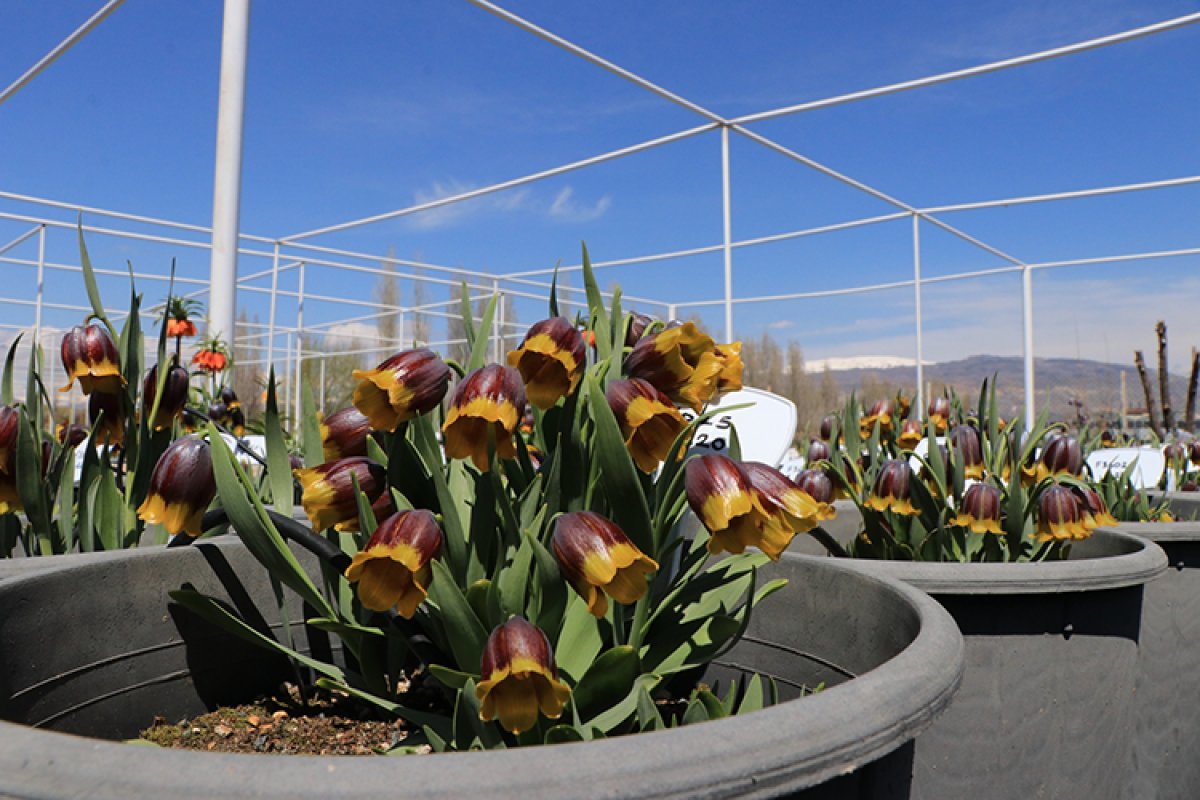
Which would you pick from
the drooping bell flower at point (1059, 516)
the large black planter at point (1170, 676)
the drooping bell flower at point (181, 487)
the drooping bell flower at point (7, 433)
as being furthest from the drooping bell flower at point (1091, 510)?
the drooping bell flower at point (7, 433)

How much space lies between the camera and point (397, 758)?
0.36 m

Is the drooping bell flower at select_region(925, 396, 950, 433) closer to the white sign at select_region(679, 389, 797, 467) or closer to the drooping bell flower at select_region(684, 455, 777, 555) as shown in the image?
the white sign at select_region(679, 389, 797, 467)

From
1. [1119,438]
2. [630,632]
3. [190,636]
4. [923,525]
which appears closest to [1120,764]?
[923,525]

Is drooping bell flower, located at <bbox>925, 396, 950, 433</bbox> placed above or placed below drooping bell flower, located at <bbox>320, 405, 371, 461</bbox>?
above

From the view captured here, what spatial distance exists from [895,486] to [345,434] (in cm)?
84

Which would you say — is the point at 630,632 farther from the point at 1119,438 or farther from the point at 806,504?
the point at 1119,438

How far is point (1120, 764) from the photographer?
40.5 inches

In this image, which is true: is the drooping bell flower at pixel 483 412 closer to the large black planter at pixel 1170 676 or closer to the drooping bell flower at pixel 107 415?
the drooping bell flower at pixel 107 415

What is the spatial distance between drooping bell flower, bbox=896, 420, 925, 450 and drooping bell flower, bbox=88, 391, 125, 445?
1281mm

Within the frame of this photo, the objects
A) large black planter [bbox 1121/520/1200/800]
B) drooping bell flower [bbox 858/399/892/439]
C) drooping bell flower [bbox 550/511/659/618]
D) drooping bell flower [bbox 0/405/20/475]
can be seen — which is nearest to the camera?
drooping bell flower [bbox 550/511/659/618]

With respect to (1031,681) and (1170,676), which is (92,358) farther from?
(1170,676)

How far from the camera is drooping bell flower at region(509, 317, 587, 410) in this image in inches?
22.8

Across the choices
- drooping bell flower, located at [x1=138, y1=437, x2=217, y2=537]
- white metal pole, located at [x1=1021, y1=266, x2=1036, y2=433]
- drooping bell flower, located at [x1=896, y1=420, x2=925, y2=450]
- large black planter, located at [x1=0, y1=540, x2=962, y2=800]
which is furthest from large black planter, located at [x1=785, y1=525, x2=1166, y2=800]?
white metal pole, located at [x1=1021, y1=266, x2=1036, y2=433]

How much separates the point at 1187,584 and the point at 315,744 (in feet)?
4.36
